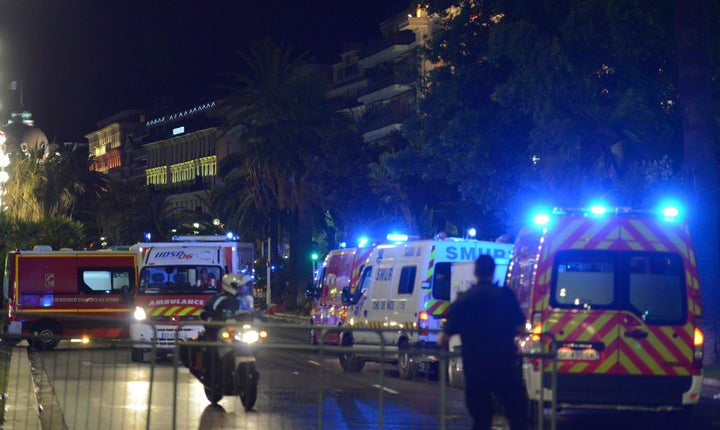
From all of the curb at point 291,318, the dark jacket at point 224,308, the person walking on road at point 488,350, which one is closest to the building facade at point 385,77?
the curb at point 291,318

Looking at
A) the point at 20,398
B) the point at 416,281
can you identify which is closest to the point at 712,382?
the point at 416,281

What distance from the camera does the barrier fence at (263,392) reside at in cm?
1103

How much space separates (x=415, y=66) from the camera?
43.5m

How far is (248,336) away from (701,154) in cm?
1249

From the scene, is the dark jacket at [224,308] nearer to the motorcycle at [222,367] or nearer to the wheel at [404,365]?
the motorcycle at [222,367]

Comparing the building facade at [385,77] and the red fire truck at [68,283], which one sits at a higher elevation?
the building facade at [385,77]

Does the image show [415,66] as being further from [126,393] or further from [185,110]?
[185,110]

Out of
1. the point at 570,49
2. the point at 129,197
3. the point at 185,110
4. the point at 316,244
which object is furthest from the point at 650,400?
the point at 185,110

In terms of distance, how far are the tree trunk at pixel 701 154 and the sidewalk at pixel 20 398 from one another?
14.6 m

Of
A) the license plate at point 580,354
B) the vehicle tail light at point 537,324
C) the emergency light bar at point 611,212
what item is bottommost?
the license plate at point 580,354

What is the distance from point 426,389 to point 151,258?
19.6 m

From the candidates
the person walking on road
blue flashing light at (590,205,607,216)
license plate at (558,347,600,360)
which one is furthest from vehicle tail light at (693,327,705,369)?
the person walking on road

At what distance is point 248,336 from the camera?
16.5 metres

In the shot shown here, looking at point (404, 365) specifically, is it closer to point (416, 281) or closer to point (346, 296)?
point (416, 281)
